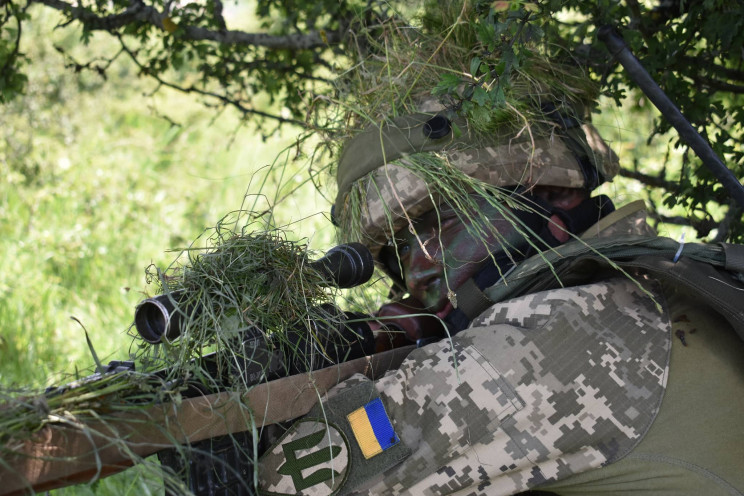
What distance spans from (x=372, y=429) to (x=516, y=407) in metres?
0.36

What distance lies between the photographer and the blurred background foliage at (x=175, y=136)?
2713mm

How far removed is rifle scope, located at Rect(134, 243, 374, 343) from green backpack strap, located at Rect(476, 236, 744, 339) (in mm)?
406

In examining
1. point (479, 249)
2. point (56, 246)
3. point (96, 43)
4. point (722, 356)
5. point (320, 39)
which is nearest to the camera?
point (722, 356)

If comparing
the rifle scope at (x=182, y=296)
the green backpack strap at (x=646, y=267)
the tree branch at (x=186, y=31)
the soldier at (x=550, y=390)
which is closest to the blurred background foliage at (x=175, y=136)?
the tree branch at (x=186, y=31)

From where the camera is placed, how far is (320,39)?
345 cm

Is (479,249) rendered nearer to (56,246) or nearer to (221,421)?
(221,421)

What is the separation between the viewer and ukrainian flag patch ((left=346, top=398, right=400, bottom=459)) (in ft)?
6.29

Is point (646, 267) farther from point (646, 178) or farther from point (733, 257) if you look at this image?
point (646, 178)

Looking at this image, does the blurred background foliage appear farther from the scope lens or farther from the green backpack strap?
the green backpack strap

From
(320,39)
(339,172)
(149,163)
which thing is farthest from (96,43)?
(339,172)

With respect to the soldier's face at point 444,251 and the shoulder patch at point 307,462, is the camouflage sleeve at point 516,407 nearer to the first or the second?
the shoulder patch at point 307,462

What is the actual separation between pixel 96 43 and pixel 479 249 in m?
7.18

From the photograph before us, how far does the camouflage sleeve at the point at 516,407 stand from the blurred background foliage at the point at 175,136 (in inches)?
25.9

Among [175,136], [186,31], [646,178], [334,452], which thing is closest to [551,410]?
[334,452]
